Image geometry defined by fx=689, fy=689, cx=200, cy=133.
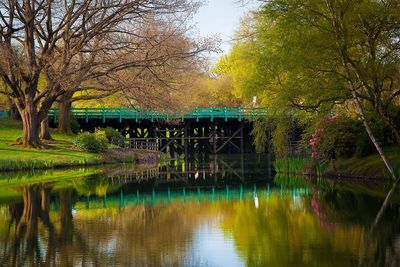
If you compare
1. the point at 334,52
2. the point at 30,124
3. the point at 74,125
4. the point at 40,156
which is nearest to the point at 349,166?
the point at 334,52

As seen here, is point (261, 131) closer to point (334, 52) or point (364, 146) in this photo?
point (364, 146)

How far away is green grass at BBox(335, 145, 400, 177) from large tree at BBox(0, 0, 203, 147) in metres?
13.9

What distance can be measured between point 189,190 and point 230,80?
57401 mm

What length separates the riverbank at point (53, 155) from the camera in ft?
116

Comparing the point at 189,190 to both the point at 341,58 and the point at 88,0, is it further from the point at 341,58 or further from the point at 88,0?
the point at 88,0

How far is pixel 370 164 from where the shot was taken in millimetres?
26672

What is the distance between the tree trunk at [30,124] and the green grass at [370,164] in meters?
19.6

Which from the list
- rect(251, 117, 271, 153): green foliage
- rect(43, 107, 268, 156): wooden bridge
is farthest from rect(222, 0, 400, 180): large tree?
rect(43, 107, 268, 156): wooden bridge

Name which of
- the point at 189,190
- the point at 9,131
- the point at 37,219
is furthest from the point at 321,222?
the point at 9,131

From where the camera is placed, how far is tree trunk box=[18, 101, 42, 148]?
40.2 metres

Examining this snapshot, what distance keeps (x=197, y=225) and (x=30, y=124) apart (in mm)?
28118

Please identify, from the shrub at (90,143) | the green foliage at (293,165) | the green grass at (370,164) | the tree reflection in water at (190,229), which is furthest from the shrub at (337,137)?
the shrub at (90,143)

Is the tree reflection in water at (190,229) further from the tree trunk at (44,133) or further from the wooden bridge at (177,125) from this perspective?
the wooden bridge at (177,125)

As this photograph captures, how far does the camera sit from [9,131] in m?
51.7
